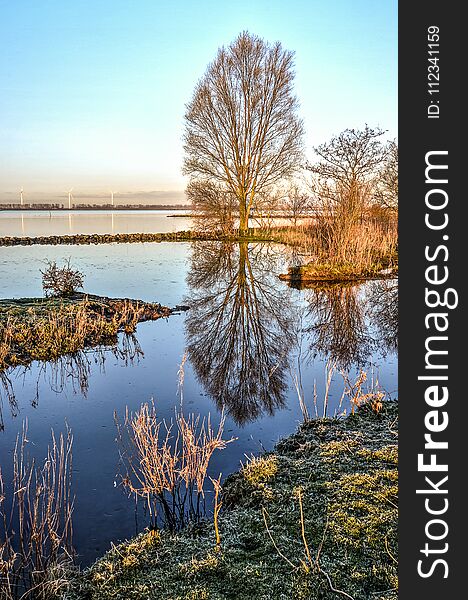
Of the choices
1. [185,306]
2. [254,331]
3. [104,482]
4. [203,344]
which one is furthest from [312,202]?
[104,482]

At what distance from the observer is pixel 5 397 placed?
740cm

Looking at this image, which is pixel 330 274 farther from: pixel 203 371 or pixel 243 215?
pixel 243 215

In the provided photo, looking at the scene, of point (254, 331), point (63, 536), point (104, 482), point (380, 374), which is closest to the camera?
point (63, 536)

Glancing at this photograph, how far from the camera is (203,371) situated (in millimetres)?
8930

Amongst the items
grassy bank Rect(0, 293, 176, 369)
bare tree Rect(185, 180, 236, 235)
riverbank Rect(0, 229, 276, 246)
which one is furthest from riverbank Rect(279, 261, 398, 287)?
riverbank Rect(0, 229, 276, 246)

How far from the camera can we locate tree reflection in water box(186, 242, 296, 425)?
7746mm

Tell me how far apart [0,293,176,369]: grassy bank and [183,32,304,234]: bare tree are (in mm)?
21072

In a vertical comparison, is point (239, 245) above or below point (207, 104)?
below

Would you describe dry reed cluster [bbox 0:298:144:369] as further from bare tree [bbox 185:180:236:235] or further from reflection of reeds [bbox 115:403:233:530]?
bare tree [bbox 185:180:236:235]

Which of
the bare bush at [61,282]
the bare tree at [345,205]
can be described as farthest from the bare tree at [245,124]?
the bare bush at [61,282]

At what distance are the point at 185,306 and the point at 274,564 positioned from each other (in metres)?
11.2

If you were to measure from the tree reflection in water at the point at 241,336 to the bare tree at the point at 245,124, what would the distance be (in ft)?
43.7

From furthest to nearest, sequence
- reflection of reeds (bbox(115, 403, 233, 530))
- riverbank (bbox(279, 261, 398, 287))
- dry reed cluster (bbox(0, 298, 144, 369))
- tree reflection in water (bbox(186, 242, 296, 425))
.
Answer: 1. riverbank (bbox(279, 261, 398, 287))
2. dry reed cluster (bbox(0, 298, 144, 369))
3. tree reflection in water (bbox(186, 242, 296, 425))
4. reflection of reeds (bbox(115, 403, 233, 530))

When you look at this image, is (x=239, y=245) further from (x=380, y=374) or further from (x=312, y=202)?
(x=380, y=374)
